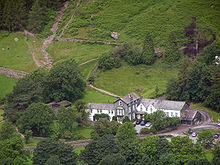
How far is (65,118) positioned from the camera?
12069 centimetres

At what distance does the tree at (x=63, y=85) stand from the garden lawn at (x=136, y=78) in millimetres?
8834

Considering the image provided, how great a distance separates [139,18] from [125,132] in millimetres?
71995

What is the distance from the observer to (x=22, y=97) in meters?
132

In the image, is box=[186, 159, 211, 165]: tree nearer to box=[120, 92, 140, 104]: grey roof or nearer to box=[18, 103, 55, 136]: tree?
box=[120, 92, 140, 104]: grey roof

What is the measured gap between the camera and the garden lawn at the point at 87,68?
15294 centimetres

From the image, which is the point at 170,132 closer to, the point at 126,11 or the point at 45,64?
the point at 45,64

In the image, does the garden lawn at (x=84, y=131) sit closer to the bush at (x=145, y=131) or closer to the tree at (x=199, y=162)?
the bush at (x=145, y=131)

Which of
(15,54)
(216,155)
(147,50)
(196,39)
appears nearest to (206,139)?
(216,155)

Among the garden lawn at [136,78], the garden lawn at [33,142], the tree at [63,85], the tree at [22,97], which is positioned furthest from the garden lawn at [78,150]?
the garden lawn at [136,78]

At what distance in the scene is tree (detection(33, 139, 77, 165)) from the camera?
3999 inches

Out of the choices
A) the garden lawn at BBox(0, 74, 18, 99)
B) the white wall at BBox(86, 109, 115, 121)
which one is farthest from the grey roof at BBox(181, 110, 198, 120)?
the garden lawn at BBox(0, 74, 18, 99)

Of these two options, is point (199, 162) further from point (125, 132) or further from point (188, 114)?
point (188, 114)

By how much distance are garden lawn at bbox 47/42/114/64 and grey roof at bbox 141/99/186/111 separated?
37225mm

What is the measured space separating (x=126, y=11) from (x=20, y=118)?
7241 cm
